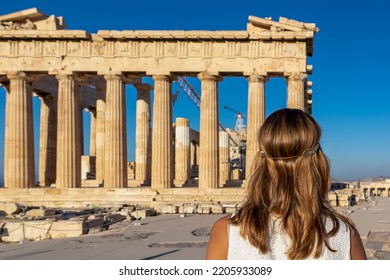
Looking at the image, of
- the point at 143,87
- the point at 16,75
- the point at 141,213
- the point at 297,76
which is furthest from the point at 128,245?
the point at 143,87

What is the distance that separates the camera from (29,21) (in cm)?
3938

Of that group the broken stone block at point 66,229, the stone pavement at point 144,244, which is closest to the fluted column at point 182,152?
the stone pavement at point 144,244

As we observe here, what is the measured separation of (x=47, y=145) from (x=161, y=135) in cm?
1236

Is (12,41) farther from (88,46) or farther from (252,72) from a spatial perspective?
(252,72)

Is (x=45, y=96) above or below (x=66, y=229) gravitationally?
above

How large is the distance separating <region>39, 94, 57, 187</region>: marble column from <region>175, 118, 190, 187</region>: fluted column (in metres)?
11.5

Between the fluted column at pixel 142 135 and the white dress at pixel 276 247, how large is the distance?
43575 millimetres

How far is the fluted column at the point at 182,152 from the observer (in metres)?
55.5

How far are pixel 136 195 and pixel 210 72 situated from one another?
9087mm

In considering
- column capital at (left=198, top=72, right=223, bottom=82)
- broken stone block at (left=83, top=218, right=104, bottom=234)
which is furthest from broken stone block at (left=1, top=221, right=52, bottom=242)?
column capital at (left=198, top=72, right=223, bottom=82)

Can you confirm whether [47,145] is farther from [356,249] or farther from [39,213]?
[356,249]

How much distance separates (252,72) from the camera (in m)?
36.9

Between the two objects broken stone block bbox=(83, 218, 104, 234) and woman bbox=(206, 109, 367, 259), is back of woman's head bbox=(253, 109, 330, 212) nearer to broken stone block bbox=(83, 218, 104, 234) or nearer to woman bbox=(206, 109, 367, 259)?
woman bbox=(206, 109, 367, 259)

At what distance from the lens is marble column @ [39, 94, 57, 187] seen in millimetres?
45781
